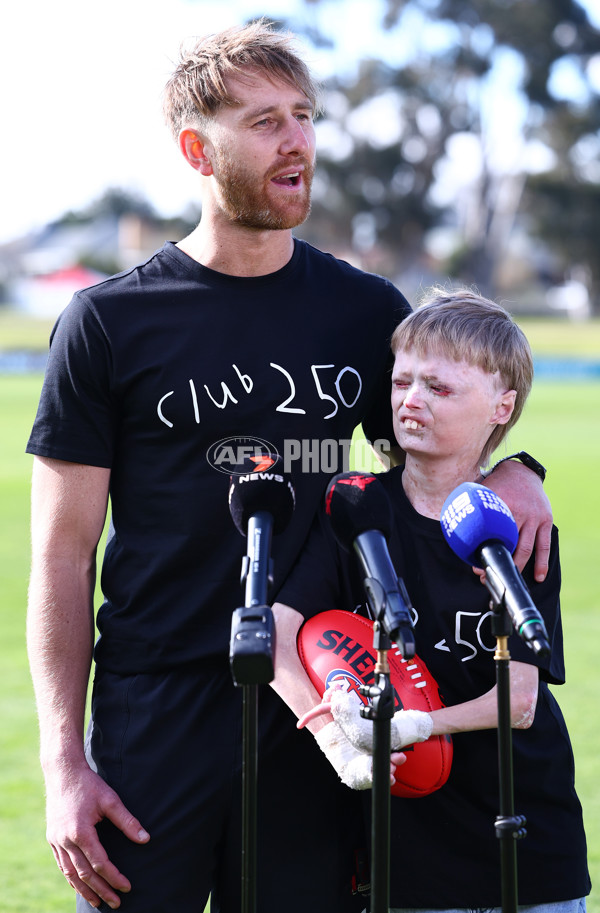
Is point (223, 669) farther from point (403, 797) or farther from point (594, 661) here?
point (594, 661)

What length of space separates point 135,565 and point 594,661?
5047 millimetres

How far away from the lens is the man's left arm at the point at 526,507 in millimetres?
2668

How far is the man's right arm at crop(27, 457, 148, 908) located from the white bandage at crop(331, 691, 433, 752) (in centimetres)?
83

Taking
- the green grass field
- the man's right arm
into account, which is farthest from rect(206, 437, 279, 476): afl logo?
the green grass field

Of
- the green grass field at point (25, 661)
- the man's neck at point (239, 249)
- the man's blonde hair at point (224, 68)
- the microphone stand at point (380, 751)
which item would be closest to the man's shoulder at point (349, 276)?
the man's neck at point (239, 249)

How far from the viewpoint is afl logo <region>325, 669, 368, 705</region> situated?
2.43 m

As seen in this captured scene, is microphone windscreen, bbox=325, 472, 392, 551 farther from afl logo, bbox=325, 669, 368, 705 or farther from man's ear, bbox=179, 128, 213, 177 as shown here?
man's ear, bbox=179, 128, 213, 177

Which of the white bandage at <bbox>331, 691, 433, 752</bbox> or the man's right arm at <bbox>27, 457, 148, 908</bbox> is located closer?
the white bandage at <bbox>331, 691, 433, 752</bbox>

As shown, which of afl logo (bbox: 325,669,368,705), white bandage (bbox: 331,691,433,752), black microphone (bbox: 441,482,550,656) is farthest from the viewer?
afl logo (bbox: 325,669,368,705)

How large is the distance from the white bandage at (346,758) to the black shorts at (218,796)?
0.56 metres

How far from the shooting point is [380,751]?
6.54ft

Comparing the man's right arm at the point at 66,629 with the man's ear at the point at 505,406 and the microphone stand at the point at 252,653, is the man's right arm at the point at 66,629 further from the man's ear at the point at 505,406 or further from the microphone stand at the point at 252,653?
the man's ear at the point at 505,406

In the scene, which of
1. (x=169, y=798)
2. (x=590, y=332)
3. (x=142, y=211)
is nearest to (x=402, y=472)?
(x=169, y=798)

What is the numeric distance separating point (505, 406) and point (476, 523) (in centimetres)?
82
